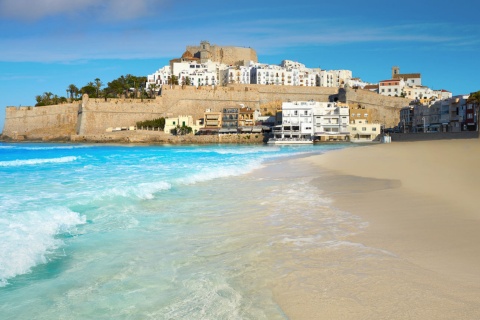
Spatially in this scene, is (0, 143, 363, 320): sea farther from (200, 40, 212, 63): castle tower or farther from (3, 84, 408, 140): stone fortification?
(200, 40, 212, 63): castle tower

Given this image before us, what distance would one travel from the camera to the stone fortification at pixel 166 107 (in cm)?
6231

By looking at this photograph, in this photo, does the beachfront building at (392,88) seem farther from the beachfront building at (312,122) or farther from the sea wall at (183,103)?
the beachfront building at (312,122)

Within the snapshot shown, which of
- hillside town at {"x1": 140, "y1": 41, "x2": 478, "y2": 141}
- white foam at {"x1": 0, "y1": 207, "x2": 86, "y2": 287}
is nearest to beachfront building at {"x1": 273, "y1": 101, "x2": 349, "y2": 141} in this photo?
hillside town at {"x1": 140, "y1": 41, "x2": 478, "y2": 141}

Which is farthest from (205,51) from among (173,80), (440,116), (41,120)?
(440,116)

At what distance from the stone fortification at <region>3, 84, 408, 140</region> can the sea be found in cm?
5502

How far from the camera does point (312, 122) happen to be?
57656mm

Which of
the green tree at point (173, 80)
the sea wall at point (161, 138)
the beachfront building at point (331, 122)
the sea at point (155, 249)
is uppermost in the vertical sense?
the green tree at point (173, 80)

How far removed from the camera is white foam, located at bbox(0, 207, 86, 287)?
180 inches

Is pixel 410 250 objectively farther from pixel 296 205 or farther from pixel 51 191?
pixel 51 191

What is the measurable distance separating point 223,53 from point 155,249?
8912 centimetres

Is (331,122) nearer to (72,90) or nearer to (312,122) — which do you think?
(312,122)

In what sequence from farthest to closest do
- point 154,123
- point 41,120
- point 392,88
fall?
point 392,88
point 41,120
point 154,123

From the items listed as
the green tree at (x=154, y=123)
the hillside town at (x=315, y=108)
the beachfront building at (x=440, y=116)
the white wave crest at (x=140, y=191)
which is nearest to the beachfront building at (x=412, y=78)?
the hillside town at (x=315, y=108)

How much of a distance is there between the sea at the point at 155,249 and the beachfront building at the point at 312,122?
47.9 meters
